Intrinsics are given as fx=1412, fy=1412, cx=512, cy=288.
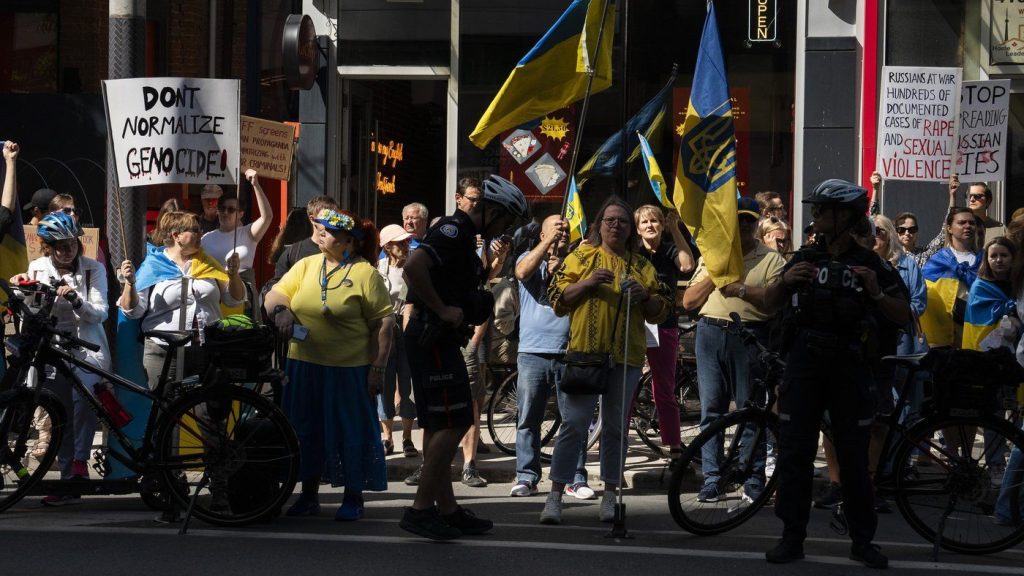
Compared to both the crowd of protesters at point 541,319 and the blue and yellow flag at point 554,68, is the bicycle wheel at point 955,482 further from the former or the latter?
the blue and yellow flag at point 554,68

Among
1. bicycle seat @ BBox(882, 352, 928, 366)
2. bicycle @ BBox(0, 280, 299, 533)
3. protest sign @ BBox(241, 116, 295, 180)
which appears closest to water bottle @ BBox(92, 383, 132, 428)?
bicycle @ BBox(0, 280, 299, 533)

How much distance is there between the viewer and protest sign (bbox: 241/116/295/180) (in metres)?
11.1

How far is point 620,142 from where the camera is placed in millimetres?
14008

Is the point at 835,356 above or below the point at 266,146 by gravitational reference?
below

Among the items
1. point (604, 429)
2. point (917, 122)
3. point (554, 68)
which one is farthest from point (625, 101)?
point (604, 429)

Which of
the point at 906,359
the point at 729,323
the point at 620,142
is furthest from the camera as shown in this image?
the point at 620,142

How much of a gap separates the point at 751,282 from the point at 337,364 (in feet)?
8.92

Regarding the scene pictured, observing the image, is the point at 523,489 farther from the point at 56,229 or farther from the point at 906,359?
the point at 56,229

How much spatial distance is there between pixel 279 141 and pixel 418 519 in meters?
4.63

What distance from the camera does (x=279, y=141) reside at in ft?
37.0

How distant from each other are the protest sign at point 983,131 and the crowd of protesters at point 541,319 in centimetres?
142

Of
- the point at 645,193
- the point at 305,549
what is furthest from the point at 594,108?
the point at 305,549

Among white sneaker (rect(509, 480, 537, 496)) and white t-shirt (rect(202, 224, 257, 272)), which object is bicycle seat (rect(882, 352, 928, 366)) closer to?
white sneaker (rect(509, 480, 537, 496))

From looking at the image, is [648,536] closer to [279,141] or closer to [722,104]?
[722,104]
